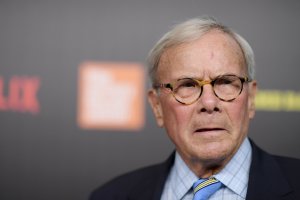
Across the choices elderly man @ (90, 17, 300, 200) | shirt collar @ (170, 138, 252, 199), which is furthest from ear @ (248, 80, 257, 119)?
shirt collar @ (170, 138, 252, 199)

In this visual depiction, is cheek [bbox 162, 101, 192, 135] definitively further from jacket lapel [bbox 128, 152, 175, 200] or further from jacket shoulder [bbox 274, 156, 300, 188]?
jacket shoulder [bbox 274, 156, 300, 188]

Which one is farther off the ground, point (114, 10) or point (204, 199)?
point (114, 10)

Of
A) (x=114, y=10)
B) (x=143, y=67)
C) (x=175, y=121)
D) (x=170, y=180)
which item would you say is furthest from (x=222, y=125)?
(x=114, y=10)

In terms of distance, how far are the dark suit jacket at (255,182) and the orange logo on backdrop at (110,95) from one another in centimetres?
58

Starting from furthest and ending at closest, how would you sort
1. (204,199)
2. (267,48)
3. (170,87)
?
(267,48) → (170,87) → (204,199)

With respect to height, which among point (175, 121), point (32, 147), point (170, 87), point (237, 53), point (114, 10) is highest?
point (114, 10)

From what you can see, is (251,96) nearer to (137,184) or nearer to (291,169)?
(291,169)

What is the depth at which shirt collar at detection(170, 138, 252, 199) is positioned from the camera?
4.76ft

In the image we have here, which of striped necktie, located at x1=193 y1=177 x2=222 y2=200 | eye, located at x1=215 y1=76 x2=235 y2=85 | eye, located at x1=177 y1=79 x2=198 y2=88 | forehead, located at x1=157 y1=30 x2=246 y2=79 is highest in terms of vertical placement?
forehead, located at x1=157 y1=30 x2=246 y2=79

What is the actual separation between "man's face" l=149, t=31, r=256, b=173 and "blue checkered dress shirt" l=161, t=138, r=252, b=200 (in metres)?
0.03

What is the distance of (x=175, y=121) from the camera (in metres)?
1.52

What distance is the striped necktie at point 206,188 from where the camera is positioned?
143 centimetres

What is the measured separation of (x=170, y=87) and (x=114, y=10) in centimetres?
97

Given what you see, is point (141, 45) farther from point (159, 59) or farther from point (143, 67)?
point (159, 59)
